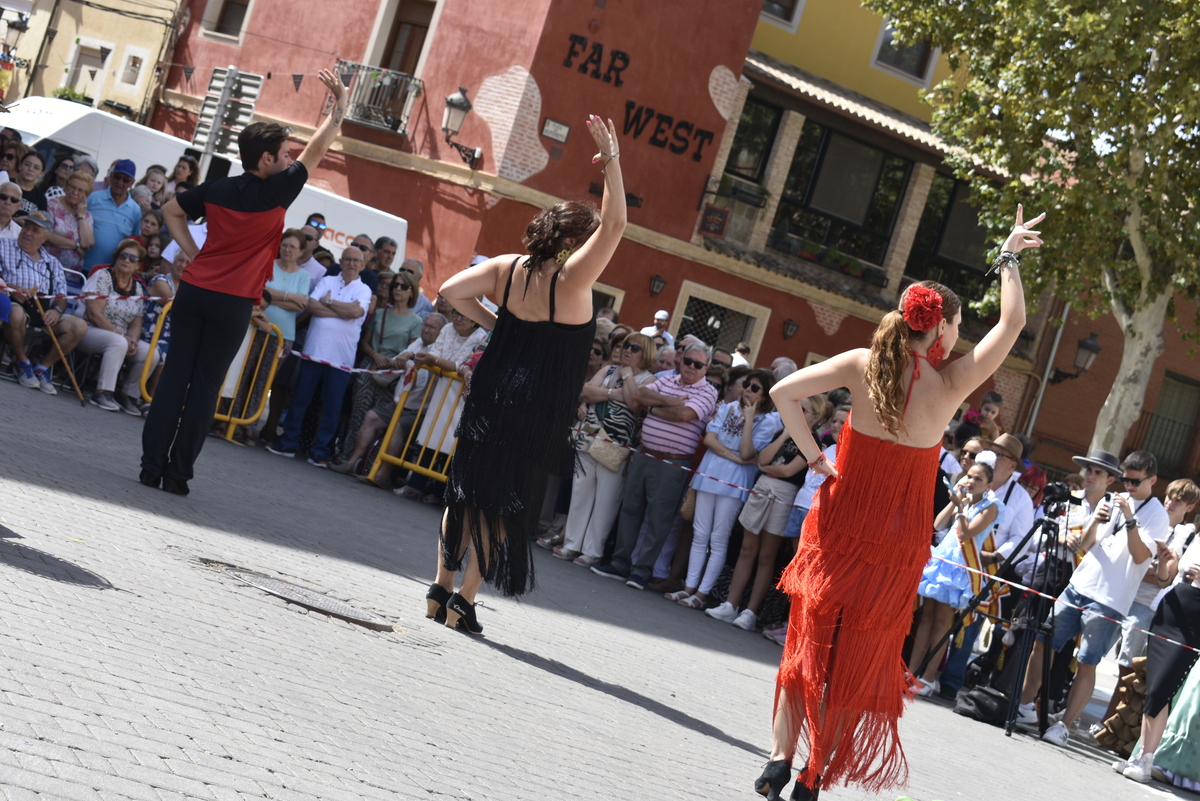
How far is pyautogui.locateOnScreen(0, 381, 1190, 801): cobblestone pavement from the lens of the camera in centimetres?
382

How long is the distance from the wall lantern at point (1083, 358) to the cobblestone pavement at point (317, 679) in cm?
1978

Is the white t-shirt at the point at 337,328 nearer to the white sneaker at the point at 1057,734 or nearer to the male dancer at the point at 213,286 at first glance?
the male dancer at the point at 213,286

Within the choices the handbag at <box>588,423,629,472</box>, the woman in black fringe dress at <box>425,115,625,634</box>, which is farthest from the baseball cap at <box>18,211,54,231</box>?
the woman in black fringe dress at <box>425,115,625,634</box>

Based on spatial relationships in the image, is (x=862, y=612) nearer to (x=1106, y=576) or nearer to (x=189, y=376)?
(x=189, y=376)

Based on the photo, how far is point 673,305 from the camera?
25469 millimetres

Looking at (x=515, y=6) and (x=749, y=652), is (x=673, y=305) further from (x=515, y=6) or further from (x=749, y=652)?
(x=749, y=652)

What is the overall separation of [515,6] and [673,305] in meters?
6.11

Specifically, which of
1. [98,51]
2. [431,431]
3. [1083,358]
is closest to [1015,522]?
[431,431]

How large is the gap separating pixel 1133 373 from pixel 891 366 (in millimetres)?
16170

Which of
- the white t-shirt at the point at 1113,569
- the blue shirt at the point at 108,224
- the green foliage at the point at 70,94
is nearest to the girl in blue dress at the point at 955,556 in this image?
the white t-shirt at the point at 1113,569

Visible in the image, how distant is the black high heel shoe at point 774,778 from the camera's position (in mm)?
5305

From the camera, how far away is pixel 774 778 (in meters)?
5.30

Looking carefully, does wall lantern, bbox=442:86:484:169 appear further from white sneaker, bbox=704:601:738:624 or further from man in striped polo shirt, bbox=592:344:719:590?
white sneaker, bbox=704:601:738:624

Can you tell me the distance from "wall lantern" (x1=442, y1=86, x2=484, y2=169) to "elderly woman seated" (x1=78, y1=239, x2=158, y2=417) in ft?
37.0
